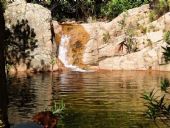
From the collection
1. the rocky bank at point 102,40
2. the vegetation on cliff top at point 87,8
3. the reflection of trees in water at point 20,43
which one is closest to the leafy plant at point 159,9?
the rocky bank at point 102,40

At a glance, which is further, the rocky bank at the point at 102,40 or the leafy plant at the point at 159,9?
the leafy plant at the point at 159,9

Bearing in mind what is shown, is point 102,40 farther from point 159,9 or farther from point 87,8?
point 87,8

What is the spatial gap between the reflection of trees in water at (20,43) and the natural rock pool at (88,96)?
3.37 meters

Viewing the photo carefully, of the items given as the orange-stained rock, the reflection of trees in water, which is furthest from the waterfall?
the reflection of trees in water

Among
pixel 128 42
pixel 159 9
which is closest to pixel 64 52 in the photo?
pixel 128 42

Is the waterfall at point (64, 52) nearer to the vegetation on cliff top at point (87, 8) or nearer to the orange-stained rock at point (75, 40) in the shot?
the orange-stained rock at point (75, 40)

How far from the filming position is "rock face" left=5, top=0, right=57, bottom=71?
1678 inches

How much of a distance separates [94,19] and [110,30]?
325 inches

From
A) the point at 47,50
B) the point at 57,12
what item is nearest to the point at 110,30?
the point at 47,50

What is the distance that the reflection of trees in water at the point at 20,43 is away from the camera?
42531 millimetres

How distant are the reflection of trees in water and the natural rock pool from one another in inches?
133

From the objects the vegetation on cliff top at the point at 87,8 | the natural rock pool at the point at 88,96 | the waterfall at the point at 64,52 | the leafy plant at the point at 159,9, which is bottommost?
the natural rock pool at the point at 88,96

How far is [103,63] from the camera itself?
43.5 meters

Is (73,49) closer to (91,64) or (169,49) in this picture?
(91,64)
